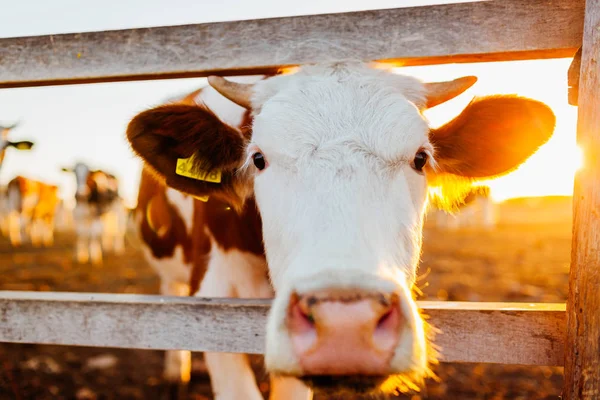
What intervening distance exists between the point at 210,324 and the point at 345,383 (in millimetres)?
726

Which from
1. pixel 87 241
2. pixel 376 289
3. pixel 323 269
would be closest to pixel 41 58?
pixel 323 269

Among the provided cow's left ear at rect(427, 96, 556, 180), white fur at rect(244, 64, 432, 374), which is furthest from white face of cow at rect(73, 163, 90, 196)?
cow's left ear at rect(427, 96, 556, 180)

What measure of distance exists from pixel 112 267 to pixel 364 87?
11117mm

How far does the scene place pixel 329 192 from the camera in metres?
1.56

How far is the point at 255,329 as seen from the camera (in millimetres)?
1817

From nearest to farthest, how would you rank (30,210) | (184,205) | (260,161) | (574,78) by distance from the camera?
(574,78)
(260,161)
(184,205)
(30,210)

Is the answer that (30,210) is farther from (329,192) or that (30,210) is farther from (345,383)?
(345,383)

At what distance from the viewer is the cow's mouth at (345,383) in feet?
4.13

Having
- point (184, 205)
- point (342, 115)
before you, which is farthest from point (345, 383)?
point (184, 205)

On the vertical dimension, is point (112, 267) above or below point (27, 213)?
below

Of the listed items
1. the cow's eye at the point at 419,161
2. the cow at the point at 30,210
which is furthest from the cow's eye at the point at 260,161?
the cow at the point at 30,210

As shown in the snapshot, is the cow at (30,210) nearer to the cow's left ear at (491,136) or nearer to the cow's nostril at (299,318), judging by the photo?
the cow's left ear at (491,136)

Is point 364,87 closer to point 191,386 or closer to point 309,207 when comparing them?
point 309,207

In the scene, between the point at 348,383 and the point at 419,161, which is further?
the point at 419,161
